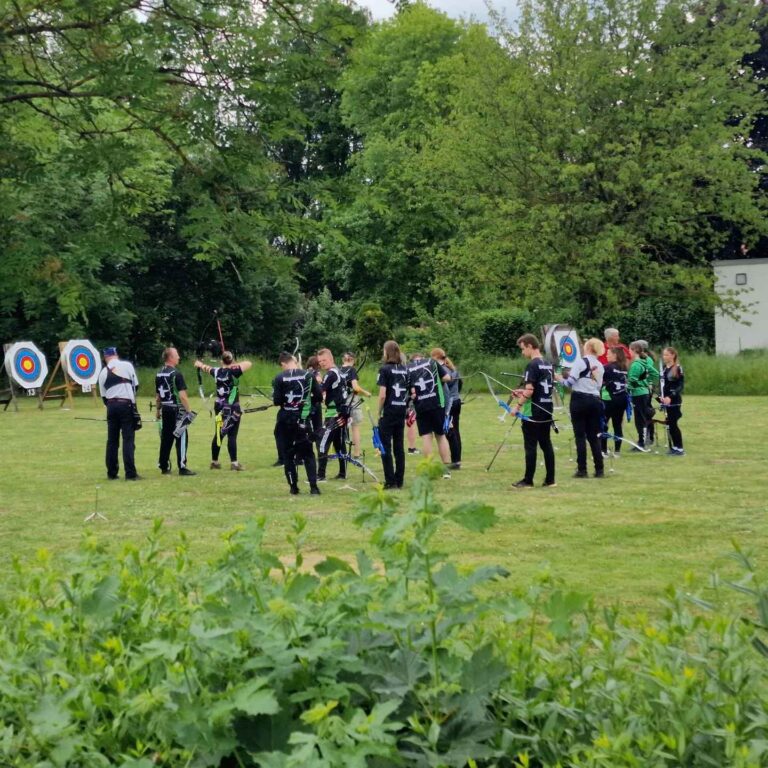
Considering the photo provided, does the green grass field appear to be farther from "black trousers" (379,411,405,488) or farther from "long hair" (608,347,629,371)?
"long hair" (608,347,629,371)

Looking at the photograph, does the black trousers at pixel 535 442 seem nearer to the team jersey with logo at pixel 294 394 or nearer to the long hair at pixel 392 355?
the long hair at pixel 392 355

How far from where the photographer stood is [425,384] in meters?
15.5

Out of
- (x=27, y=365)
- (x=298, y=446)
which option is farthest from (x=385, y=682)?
(x=27, y=365)

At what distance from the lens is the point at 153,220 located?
51344 mm

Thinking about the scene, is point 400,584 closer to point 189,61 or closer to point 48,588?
point 48,588

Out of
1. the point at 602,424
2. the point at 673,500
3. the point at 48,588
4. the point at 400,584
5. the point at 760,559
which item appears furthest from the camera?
the point at 602,424

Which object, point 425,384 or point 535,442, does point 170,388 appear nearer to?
point 425,384

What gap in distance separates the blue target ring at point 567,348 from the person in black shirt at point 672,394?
10.6 m

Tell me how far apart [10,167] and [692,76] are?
3136 centimetres

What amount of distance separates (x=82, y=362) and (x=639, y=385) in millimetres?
24465

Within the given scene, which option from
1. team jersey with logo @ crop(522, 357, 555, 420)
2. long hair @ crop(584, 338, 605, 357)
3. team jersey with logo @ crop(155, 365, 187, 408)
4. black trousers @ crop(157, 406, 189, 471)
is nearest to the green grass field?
black trousers @ crop(157, 406, 189, 471)

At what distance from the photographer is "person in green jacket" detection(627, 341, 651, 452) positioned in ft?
60.3

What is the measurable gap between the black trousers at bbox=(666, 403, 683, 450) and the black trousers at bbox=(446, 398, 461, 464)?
335cm

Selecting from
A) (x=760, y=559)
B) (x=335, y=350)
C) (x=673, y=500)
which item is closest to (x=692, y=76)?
(x=335, y=350)
